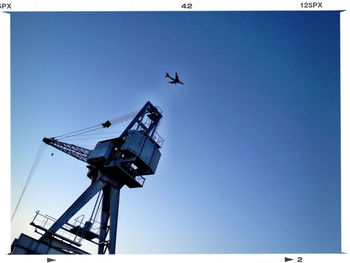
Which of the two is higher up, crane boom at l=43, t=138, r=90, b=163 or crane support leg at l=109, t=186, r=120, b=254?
crane boom at l=43, t=138, r=90, b=163

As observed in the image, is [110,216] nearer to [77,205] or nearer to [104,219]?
[104,219]

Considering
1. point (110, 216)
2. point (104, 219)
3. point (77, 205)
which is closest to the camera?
point (77, 205)

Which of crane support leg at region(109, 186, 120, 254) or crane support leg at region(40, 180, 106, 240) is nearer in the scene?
crane support leg at region(40, 180, 106, 240)

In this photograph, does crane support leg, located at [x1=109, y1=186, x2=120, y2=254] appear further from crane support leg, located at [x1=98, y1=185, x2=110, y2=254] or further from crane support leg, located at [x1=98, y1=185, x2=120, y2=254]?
crane support leg, located at [x1=98, y1=185, x2=110, y2=254]

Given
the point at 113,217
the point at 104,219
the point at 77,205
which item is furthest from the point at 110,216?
the point at 77,205

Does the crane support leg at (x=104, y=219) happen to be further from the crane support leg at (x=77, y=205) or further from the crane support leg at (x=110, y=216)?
the crane support leg at (x=77, y=205)
